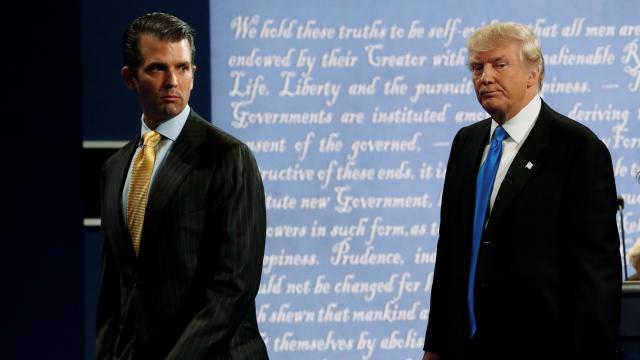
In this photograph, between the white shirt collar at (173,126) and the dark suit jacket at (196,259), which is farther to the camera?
the white shirt collar at (173,126)

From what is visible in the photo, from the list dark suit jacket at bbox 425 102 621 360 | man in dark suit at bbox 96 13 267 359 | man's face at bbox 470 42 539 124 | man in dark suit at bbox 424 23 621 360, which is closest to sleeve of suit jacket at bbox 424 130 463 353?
man in dark suit at bbox 424 23 621 360

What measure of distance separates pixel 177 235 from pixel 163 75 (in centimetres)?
38

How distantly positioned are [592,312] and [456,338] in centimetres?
33

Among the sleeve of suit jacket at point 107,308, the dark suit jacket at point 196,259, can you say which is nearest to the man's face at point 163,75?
the dark suit jacket at point 196,259

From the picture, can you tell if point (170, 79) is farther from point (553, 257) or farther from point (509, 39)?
point (553, 257)

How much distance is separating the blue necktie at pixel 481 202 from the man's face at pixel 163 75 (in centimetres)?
73

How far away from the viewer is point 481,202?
2.54 meters

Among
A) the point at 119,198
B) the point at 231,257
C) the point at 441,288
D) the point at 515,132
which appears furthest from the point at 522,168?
the point at 119,198

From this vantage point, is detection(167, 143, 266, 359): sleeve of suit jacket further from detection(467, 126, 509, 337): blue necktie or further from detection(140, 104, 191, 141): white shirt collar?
detection(467, 126, 509, 337): blue necktie

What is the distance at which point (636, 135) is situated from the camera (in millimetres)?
5672

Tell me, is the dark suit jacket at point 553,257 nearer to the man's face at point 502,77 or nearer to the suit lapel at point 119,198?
the man's face at point 502,77

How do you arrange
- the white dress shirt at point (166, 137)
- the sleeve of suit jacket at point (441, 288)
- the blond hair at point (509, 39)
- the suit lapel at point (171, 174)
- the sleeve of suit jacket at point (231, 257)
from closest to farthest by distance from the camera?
the sleeve of suit jacket at point (231, 257) < the suit lapel at point (171, 174) < the white dress shirt at point (166, 137) < the blond hair at point (509, 39) < the sleeve of suit jacket at point (441, 288)

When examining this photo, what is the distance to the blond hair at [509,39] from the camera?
8.31ft

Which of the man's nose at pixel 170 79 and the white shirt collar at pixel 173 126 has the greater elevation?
the man's nose at pixel 170 79
